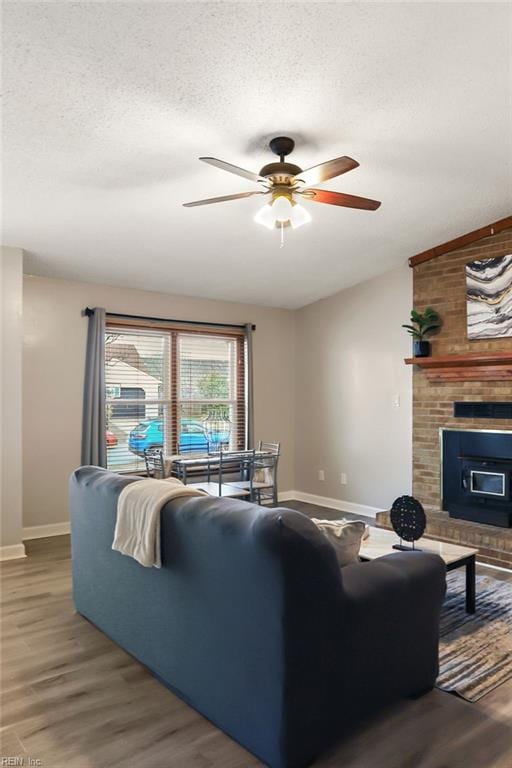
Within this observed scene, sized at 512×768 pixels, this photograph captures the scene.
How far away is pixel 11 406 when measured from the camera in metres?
4.62

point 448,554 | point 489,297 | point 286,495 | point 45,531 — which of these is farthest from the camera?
point 286,495

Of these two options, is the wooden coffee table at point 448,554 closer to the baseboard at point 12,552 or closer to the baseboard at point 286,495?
the baseboard at point 12,552

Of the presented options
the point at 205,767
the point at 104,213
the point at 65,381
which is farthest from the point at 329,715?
the point at 65,381

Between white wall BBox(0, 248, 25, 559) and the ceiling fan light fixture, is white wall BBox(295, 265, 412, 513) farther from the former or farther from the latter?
white wall BBox(0, 248, 25, 559)

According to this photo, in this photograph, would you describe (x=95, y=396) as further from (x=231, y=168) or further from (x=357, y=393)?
(x=231, y=168)

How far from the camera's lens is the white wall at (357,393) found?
596 cm

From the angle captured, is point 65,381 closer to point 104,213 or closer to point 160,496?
point 104,213

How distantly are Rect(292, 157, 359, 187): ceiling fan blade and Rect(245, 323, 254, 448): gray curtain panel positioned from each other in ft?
12.0

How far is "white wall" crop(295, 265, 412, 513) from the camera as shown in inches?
235

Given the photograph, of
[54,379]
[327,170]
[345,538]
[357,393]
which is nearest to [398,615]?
[345,538]

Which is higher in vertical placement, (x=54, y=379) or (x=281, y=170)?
(x=281, y=170)

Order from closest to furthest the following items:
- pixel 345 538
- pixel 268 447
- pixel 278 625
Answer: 1. pixel 278 625
2. pixel 345 538
3. pixel 268 447

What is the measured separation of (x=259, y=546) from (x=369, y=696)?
0.84m

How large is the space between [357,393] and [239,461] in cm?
170
